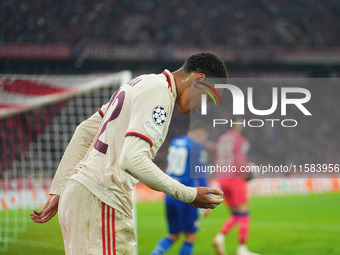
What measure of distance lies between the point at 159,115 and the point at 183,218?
13.5 ft

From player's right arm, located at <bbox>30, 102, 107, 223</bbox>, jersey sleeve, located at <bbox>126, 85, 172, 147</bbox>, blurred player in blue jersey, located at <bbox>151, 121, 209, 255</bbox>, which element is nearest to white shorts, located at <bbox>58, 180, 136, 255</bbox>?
player's right arm, located at <bbox>30, 102, 107, 223</bbox>

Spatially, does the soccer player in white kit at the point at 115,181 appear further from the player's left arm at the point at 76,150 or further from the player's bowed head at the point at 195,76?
the player's left arm at the point at 76,150

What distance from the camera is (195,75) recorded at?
2.63 metres

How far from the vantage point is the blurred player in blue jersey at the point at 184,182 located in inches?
250

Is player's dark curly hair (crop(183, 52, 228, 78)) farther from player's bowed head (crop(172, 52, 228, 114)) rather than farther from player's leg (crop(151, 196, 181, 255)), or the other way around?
player's leg (crop(151, 196, 181, 255))

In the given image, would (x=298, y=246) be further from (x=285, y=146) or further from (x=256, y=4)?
(x=256, y=4)

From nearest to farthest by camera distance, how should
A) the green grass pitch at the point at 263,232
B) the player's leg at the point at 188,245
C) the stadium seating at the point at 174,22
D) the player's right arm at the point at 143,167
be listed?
the player's right arm at the point at 143,167
the player's leg at the point at 188,245
the green grass pitch at the point at 263,232
the stadium seating at the point at 174,22

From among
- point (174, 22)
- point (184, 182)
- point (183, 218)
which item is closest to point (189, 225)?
point (183, 218)

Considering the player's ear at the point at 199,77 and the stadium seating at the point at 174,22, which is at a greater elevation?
the stadium seating at the point at 174,22

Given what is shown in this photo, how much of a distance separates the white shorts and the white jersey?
1.6 inches

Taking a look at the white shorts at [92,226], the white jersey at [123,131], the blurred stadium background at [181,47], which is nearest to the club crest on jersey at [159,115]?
the white jersey at [123,131]

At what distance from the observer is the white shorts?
2.60 m

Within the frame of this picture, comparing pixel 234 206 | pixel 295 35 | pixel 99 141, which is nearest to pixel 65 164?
pixel 99 141

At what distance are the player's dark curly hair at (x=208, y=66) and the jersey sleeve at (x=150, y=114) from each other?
0.78 feet
